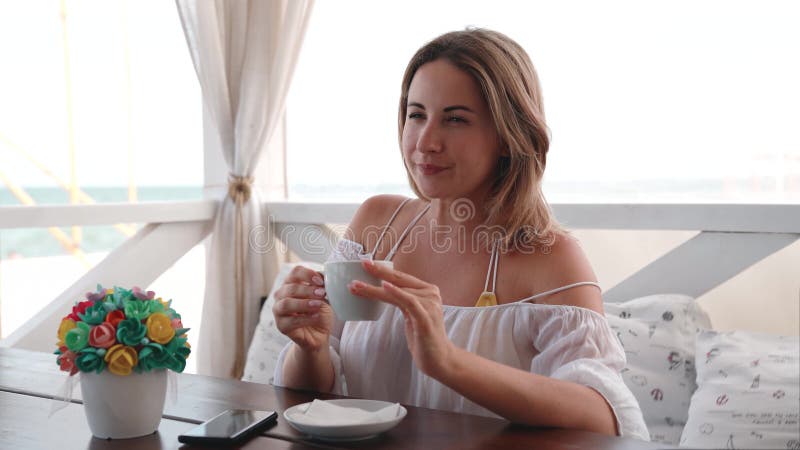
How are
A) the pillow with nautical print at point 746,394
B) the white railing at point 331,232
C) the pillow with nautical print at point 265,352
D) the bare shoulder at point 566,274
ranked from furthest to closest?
the pillow with nautical print at point 265,352, the white railing at point 331,232, the pillow with nautical print at point 746,394, the bare shoulder at point 566,274

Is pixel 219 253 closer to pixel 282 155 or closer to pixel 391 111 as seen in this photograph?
pixel 282 155

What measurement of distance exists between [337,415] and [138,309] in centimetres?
32

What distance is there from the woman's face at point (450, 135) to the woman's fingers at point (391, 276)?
424 millimetres

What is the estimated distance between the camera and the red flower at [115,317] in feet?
3.45

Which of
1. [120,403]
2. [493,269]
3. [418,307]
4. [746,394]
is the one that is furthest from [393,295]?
[746,394]

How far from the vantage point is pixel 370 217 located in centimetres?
171

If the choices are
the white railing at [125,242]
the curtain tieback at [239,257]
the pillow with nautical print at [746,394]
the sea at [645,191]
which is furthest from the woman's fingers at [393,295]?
the curtain tieback at [239,257]

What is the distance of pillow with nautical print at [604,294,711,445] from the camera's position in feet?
6.49

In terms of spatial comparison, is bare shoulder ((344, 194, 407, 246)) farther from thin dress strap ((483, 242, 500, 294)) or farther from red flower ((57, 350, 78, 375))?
red flower ((57, 350, 78, 375))

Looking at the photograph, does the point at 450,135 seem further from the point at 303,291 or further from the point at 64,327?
the point at 64,327

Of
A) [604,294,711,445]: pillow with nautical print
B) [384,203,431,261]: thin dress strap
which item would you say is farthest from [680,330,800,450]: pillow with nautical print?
[384,203,431,261]: thin dress strap

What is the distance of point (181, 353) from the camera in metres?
1.07

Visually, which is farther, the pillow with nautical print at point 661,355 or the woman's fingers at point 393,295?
the pillow with nautical print at point 661,355

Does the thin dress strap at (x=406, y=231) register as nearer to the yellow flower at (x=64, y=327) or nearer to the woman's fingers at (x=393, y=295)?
the woman's fingers at (x=393, y=295)
